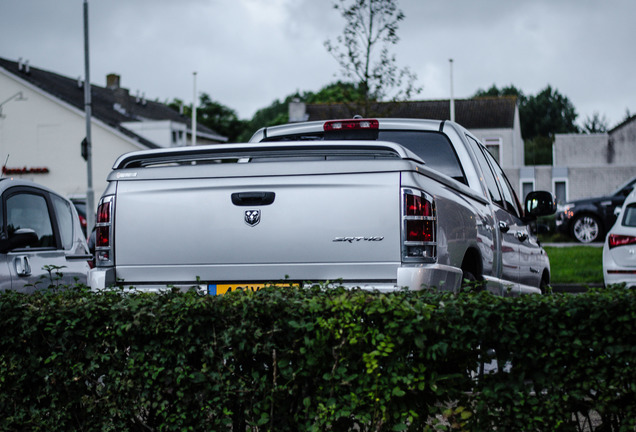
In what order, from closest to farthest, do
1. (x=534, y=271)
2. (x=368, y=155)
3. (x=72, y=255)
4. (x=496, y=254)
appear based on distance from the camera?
(x=368, y=155), (x=496, y=254), (x=72, y=255), (x=534, y=271)

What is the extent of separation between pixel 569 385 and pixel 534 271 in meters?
4.79

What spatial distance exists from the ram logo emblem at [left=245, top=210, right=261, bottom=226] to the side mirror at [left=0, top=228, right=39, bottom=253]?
2.67m

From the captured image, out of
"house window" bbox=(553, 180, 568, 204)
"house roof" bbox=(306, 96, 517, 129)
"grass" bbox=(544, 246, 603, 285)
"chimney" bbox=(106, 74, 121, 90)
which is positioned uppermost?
"chimney" bbox=(106, 74, 121, 90)

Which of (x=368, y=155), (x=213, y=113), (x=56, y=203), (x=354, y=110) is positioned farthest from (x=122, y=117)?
(x=368, y=155)

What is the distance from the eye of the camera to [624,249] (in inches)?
422

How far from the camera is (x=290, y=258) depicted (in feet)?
14.8

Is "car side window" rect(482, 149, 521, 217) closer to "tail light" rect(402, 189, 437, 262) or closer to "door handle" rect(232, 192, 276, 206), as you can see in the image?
"tail light" rect(402, 189, 437, 262)

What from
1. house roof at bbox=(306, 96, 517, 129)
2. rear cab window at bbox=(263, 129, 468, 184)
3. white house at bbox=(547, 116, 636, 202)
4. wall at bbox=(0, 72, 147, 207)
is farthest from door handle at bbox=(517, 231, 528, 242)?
house roof at bbox=(306, 96, 517, 129)

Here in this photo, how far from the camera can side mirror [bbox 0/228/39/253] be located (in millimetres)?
6270

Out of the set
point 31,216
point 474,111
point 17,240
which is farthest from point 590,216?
point 474,111

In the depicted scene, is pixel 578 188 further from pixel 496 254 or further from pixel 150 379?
pixel 150 379

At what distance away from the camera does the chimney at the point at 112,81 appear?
2338 inches

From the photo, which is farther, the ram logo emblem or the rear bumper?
the ram logo emblem

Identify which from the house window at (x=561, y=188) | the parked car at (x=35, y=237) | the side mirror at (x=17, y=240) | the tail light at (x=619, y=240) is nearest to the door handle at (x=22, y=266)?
the parked car at (x=35, y=237)
